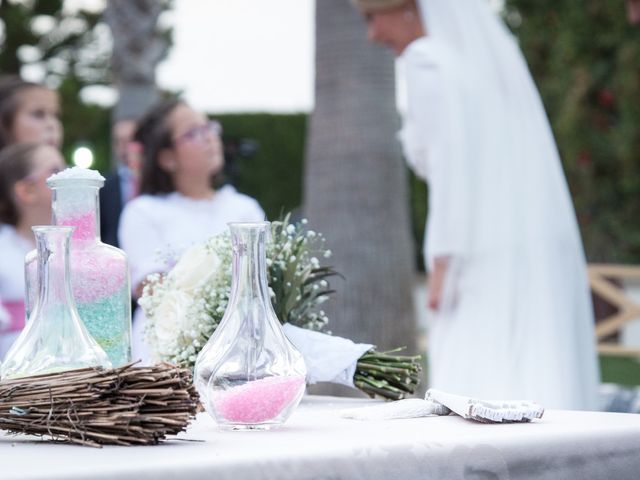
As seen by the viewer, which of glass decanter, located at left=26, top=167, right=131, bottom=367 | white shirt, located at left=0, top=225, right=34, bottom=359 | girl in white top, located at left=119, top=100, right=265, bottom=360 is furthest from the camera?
girl in white top, located at left=119, top=100, right=265, bottom=360

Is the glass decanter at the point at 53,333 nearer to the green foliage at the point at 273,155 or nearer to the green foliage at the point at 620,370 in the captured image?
the green foliage at the point at 620,370

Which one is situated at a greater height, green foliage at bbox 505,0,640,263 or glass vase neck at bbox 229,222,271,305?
green foliage at bbox 505,0,640,263

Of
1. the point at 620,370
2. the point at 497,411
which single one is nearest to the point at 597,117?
the point at 620,370

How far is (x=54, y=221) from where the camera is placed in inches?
88.7

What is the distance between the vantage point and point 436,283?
169 inches

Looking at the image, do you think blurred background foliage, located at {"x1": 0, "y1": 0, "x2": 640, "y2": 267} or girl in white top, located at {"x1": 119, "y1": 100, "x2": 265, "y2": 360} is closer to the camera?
girl in white top, located at {"x1": 119, "y1": 100, "x2": 265, "y2": 360}

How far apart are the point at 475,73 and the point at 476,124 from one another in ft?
0.63

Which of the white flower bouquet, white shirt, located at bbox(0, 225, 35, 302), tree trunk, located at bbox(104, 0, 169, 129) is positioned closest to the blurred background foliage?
tree trunk, located at bbox(104, 0, 169, 129)

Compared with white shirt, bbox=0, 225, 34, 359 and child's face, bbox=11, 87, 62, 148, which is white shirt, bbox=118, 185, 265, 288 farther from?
child's face, bbox=11, 87, 62, 148

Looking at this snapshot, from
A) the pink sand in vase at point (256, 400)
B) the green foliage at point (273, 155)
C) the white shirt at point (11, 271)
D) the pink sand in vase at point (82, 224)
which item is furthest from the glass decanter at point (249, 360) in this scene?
the green foliage at point (273, 155)

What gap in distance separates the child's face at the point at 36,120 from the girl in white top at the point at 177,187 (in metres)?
0.81

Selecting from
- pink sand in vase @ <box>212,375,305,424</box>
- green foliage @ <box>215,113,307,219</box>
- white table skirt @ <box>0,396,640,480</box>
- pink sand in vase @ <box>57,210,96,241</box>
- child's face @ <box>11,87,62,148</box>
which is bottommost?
white table skirt @ <box>0,396,640,480</box>

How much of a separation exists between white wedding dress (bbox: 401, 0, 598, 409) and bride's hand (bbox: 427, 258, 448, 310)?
26 mm

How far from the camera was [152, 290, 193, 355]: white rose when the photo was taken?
7.89 feet
